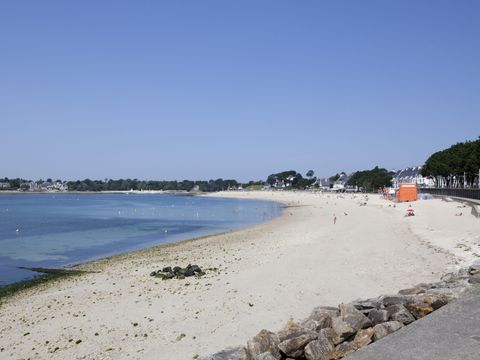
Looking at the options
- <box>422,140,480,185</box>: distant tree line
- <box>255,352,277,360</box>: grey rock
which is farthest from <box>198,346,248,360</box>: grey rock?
<box>422,140,480,185</box>: distant tree line

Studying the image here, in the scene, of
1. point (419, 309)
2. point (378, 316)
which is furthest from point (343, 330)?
point (419, 309)

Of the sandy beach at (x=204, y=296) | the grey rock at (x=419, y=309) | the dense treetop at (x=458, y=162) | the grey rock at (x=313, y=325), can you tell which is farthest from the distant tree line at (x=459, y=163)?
the grey rock at (x=313, y=325)

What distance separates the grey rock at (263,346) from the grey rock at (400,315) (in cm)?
184

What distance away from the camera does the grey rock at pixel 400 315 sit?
6461 mm

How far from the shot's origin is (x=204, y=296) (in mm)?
12992

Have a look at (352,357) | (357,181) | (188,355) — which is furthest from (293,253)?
(357,181)

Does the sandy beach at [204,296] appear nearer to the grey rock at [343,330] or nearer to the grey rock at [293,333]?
the grey rock at [293,333]

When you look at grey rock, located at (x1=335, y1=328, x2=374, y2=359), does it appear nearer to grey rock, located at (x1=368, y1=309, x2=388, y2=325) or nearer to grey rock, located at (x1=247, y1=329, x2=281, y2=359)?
grey rock, located at (x1=368, y1=309, x2=388, y2=325)

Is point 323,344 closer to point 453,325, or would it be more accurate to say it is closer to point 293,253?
point 453,325

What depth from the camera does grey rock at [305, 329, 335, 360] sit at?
5.79 meters

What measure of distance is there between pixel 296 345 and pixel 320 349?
1.32 ft

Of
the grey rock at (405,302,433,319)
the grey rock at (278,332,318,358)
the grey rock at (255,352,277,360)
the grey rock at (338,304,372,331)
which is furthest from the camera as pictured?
the grey rock at (405,302,433,319)

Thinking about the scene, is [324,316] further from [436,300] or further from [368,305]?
[436,300]

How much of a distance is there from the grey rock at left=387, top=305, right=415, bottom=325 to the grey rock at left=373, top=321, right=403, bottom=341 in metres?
0.21
